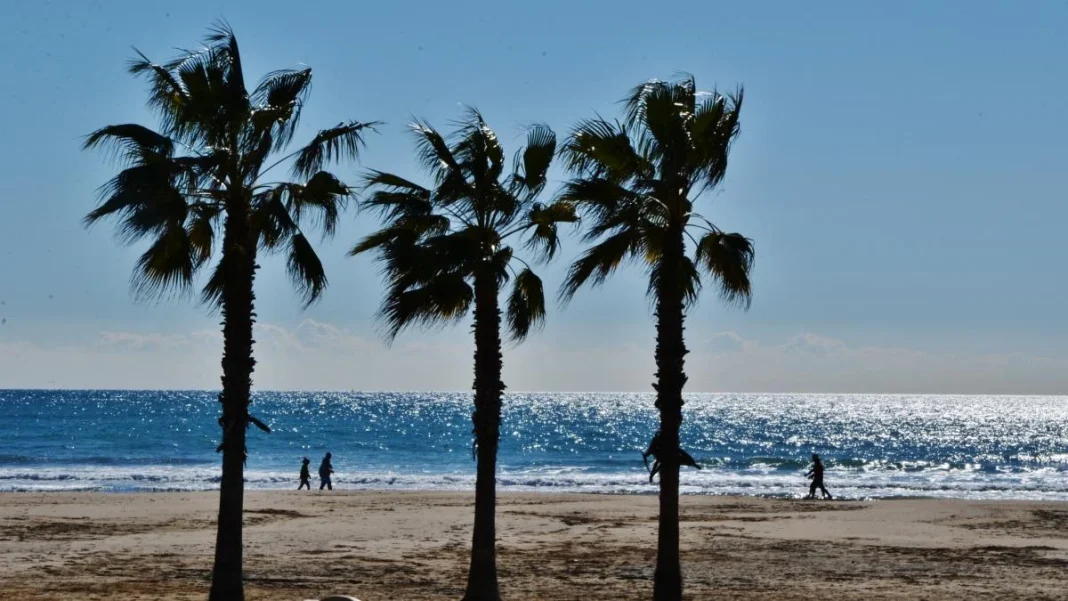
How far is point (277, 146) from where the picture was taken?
15977 mm

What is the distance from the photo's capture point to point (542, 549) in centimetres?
2459

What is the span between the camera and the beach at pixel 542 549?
62.3 feet

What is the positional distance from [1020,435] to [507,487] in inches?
3209

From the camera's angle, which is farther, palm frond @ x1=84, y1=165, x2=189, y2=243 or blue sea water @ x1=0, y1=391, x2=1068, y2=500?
blue sea water @ x1=0, y1=391, x2=1068, y2=500

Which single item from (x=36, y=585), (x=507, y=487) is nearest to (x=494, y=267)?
(x=36, y=585)

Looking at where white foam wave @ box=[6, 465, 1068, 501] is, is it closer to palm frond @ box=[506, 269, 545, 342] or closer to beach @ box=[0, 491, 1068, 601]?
beach @ box=[0, 491, 1068, 601]

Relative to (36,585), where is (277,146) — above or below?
above

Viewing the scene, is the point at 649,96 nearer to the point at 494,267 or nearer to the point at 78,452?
the point at 494,267

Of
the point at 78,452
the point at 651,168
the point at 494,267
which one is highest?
the point at 651,168

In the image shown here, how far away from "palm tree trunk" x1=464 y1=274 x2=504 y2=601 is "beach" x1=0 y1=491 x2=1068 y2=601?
6.75ft

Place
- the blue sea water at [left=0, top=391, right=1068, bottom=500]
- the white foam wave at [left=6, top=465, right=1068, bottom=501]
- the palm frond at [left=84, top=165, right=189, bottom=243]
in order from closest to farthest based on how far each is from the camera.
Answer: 1. the palm frond at [left=84, top=165, right=189, bottom=243]
2. the white foam wave at [left=6, top=465, right=1068, bottom=501]
3. the blue sea water at [left=0, top=391, right=1068, bottom=500]

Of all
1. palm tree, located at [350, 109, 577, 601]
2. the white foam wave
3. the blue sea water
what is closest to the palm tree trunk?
palm tree, located at [350, 109, 577, 601]

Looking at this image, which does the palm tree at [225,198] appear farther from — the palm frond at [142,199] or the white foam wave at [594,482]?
the white foam wave at [594,482]

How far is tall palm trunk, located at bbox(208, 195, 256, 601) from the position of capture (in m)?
15.5
